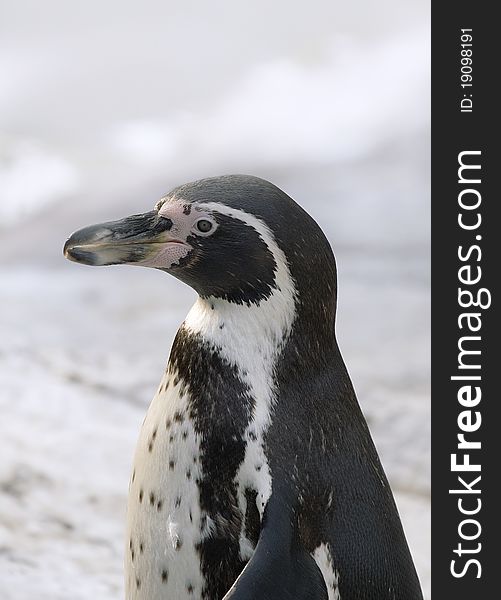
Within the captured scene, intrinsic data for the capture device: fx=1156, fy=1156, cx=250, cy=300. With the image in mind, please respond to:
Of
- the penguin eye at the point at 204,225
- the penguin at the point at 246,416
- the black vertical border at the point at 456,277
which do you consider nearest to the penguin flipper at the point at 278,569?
the penguin at the point at 246,416

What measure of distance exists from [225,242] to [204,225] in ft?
0.09

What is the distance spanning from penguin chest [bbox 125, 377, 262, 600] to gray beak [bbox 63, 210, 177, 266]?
13 cm

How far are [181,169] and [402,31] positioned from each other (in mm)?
968

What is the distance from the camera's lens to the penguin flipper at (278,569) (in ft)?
3.28

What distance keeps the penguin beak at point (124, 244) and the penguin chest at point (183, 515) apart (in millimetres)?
130

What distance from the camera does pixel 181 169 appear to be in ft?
12.4

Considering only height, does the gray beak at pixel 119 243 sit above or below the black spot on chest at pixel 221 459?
above

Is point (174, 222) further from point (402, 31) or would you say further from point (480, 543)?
point (402, 31)

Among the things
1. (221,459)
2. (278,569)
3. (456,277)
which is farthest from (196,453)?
(456,277)

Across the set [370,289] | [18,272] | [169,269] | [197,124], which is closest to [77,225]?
[18,272]

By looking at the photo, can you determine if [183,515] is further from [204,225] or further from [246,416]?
[204,225]

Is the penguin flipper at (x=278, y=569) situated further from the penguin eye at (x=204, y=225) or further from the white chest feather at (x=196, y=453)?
the penguin eye at (x=204, y=225)

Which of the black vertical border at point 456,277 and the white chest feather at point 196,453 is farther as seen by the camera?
the black vertical border at point 456,277

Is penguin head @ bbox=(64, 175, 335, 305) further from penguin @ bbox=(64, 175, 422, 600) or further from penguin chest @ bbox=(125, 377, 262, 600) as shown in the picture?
penguin chest @ bbox=(125, 377, 262, 600)
